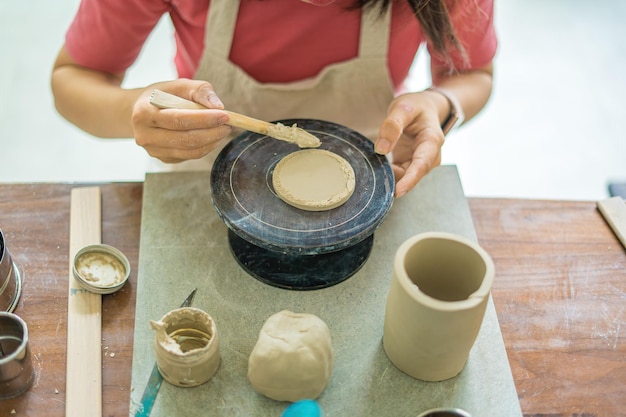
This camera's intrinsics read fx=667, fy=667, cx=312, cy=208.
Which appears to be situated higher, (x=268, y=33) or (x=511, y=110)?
(x=268, y=33)

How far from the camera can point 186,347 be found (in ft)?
3.49

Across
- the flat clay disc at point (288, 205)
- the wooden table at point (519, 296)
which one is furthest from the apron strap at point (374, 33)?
the wooden table at point (519, 296)

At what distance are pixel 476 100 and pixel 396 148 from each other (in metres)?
0.26

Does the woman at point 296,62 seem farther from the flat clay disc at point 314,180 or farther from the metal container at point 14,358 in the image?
the metal container at point 14,358

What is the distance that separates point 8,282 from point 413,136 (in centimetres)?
81

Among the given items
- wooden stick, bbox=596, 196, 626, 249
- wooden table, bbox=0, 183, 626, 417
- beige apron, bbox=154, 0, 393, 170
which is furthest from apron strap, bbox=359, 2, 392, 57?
wooden stick, bbox=596, 196, 626, 249

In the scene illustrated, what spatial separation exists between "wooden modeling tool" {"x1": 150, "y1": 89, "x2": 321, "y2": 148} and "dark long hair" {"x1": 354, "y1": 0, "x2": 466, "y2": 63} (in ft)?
1.02

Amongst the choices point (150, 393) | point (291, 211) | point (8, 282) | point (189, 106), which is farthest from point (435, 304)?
point (8, 282)

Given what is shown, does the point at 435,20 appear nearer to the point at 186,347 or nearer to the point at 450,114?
the point at 450,114

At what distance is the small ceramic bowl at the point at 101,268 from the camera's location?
1146 mm

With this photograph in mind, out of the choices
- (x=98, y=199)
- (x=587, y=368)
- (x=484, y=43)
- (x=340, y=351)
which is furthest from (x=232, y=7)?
(x=587, y=368)

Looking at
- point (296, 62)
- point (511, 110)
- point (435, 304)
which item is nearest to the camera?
point (435, 304)

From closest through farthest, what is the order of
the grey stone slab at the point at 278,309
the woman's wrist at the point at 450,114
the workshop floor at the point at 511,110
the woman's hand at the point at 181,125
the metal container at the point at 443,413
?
1. the metal container at the point at 443,413
2. the grey stone slab at the point at 278,309
3. the woman's hand at the point at 181,125
4. the woman's wrist at the point at 450,114
5. the workshop floor at the point at 511,110

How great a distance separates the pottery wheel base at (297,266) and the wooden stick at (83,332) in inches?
10.5
